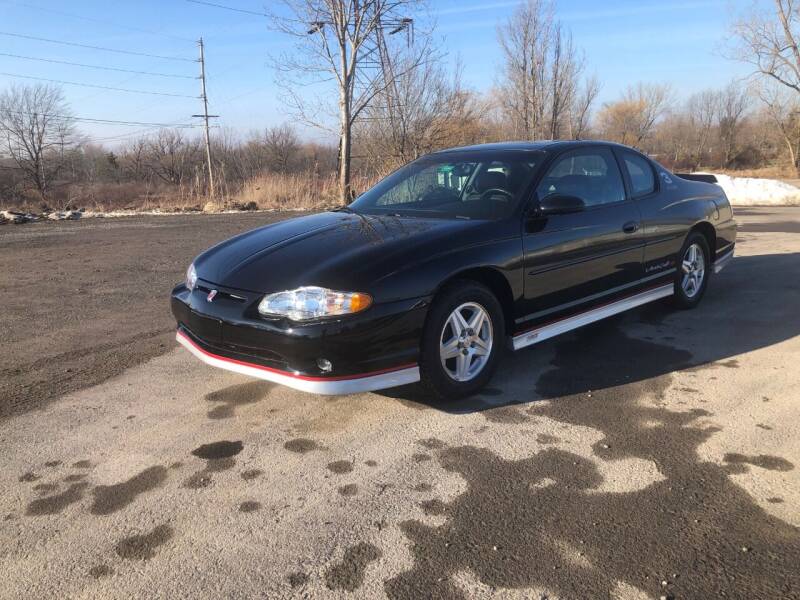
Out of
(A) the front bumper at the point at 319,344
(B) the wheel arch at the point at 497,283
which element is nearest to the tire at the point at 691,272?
(B) the wheel arch at the point at 497,283

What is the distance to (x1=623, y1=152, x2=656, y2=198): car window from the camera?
5.13m

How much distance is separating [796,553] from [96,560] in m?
2.65

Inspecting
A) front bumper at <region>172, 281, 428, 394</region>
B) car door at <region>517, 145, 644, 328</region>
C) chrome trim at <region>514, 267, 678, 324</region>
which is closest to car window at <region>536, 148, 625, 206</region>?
car door at <region>517, 145, 644, 328</region>

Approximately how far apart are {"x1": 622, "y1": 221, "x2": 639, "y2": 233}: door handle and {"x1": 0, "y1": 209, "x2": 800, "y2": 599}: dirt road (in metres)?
0.90

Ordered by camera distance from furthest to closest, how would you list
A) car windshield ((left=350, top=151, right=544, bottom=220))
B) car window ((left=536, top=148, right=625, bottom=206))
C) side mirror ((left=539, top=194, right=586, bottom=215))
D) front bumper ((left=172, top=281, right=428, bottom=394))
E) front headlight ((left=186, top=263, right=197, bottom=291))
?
car window ((left=536, top=148, right=625, bottom=206)) < car windshield ((left=350, top=151, right=544, bottom=220)) < side mirror ((left=539, top=194, right=586, bottom=215)) < front headlight ((left=186, top=263, right=197, bottom=291)) < front bumper ((left=172, top=281, right=428, bottom=394))

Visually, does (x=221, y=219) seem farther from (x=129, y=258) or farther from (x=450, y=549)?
(x=450, y=549)

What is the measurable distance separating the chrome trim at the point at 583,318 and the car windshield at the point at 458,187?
32.7 inches

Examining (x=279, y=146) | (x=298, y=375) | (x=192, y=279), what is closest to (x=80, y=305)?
(x=192, y=279)

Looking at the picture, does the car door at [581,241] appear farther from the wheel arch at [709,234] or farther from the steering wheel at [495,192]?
the wheel arch at [709,234]

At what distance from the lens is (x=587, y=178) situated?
4695 millimetres

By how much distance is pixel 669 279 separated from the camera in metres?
5.50

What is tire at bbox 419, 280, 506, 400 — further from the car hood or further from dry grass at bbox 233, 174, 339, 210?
dry grass at bbox 233, 174, 339, 210

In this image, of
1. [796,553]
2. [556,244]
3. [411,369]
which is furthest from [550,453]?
[556,244]

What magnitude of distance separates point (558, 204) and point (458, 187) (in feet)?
2.57
